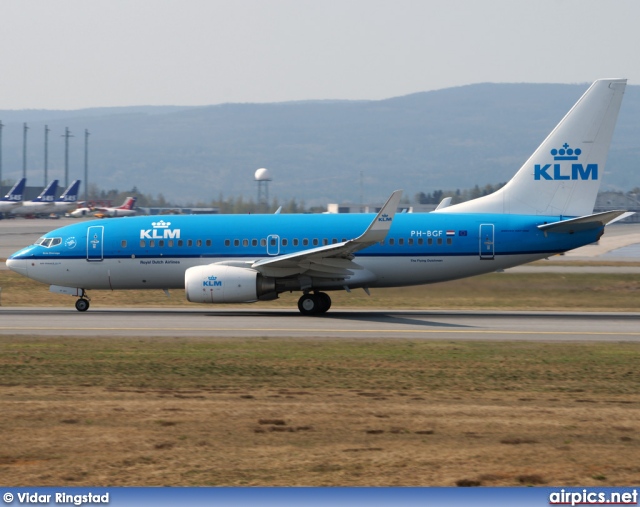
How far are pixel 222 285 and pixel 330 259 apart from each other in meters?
3.79

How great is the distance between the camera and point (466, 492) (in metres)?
10.8

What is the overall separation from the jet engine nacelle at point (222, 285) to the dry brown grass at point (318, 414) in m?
6.95

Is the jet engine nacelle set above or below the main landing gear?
above

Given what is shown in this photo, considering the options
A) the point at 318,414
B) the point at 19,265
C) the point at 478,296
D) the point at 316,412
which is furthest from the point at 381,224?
the point at 318,414

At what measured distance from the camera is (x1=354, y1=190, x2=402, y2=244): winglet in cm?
3008

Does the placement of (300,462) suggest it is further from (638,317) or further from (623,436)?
(638,317)

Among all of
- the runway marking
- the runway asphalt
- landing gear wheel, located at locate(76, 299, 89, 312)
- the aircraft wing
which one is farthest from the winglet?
landing gear wheel, located at locate(76, 299, 89, 312)

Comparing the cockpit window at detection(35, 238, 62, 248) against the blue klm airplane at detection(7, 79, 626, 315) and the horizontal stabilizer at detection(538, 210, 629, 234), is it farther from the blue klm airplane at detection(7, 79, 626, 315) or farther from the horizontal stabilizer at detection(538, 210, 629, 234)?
the horizontal stabilizer at detection(538, 210, 629, 234)

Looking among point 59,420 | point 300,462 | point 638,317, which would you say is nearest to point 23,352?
point 59,420

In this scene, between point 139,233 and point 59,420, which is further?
point 139,233

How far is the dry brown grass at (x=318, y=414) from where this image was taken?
12766mm

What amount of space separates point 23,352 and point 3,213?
Result: 121 meters

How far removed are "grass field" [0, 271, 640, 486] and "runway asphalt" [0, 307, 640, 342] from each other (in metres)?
1.67

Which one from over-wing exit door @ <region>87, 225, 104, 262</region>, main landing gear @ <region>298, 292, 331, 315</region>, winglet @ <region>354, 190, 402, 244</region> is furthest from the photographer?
over-wing exit door @ <region>87, 225, 104, 262</region>
